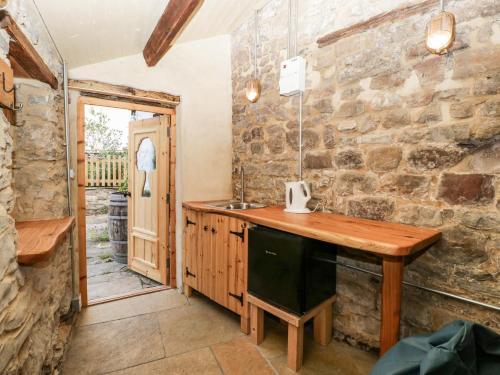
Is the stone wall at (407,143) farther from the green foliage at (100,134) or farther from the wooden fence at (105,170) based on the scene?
the green foliage at (100,134)

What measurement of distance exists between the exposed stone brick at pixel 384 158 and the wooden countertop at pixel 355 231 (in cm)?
36

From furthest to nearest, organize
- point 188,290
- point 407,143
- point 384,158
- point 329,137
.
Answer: point 188,290, point 329,137, point 384,158, point 407,143

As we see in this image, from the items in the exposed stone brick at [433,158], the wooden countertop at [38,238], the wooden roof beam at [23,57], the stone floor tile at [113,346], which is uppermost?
the wooden roof beam at [23,57]

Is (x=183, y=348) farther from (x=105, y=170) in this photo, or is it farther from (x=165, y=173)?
(x=105, y=170)

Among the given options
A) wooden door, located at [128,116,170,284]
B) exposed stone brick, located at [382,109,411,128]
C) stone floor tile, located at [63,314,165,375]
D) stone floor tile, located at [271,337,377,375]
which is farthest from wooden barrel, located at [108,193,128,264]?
exposed stone brick, located at [382,109,411,128]

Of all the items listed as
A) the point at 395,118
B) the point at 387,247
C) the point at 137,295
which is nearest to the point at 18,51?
the point at 387,247

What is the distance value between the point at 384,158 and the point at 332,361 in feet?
4.65

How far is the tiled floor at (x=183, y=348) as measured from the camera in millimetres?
Result: 1736

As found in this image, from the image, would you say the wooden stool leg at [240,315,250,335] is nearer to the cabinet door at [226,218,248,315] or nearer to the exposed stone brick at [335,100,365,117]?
the cabinet door at [226,218,248,315]

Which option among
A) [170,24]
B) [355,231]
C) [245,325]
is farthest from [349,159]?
[170,24]

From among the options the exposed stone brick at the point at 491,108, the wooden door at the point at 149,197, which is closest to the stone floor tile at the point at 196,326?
the wooden door at the point at 149,197

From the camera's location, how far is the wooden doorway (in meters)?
2.43

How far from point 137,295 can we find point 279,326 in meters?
1.51

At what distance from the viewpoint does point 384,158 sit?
174cm
